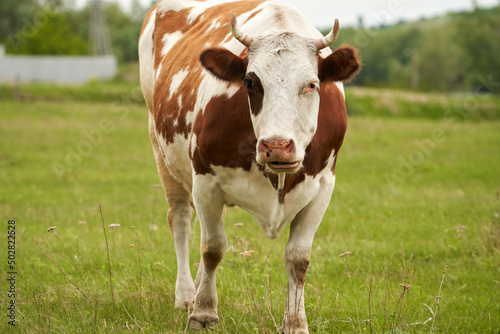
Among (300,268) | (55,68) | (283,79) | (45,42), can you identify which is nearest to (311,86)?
(283,79)

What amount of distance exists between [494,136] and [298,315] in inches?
661

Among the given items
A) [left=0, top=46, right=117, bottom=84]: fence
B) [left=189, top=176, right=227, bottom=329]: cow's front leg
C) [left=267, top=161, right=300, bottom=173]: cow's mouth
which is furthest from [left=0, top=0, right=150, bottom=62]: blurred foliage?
[left=267, top=161, right=300, bottom=173]: cow's mouth

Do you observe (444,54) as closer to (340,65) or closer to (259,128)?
(340,65)

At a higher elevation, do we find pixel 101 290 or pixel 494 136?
pixel 101 290

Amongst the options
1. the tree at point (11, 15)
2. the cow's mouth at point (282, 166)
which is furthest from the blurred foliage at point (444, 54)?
the cow's mouth at point (282, 166)

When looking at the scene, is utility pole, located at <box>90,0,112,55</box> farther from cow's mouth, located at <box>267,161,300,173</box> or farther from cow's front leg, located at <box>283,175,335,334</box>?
cow's mouth, located at <box>267,161,300,173</box>

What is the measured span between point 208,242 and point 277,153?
1389mm

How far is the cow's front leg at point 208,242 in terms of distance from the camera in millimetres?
4254

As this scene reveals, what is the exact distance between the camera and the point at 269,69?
3568 mm

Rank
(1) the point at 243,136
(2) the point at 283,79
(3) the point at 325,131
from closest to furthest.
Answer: (2) the point at 283,79, (1) the point at 243,136, (3) the point at 325,131

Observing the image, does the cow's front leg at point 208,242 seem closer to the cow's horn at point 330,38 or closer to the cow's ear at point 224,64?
the cow's ear at point 224,64

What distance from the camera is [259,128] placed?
11.6ft

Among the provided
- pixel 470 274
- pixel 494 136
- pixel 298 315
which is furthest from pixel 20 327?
pixel 494 136

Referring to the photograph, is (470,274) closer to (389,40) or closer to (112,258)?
(112,258)
